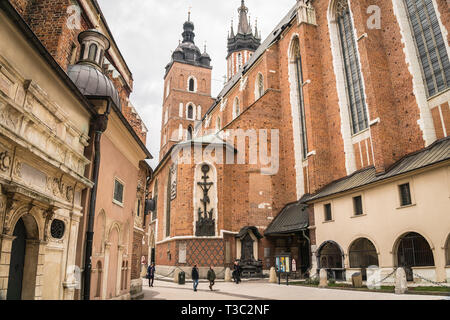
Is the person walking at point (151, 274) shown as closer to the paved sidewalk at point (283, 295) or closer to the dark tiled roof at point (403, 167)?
the paved sidewalk at point (283, 295)

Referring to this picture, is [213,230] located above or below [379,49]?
below

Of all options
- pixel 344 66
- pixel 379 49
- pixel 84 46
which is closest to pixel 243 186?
pixel 344 66

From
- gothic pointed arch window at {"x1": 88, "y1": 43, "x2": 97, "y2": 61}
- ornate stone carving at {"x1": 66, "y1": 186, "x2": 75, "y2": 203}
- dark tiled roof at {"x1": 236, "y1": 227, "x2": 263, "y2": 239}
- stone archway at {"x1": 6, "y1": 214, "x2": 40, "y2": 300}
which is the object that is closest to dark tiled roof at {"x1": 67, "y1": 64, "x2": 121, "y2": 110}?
gothic pointed arch window at {"x1": 88, "y1": 43, "x2": 97, "y2": 61}

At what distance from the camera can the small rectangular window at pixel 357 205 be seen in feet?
51.9

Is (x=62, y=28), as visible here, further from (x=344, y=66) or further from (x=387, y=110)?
(x=344, y=66)

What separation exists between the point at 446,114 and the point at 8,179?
16.2 m

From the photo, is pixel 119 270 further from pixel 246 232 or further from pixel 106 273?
pixel 246 232

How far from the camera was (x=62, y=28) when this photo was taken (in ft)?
30.9

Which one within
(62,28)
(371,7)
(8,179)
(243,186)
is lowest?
(8,179)

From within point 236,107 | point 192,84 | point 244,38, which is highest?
point 244,38

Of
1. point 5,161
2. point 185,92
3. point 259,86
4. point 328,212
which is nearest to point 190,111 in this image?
point 185,92

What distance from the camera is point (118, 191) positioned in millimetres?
10188

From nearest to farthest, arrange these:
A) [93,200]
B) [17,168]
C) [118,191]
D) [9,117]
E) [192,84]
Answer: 1. [9,117]
2. [17,168]
3. [93,200]
4. [118,191]
5. [192,84]

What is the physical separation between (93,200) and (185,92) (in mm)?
43521
